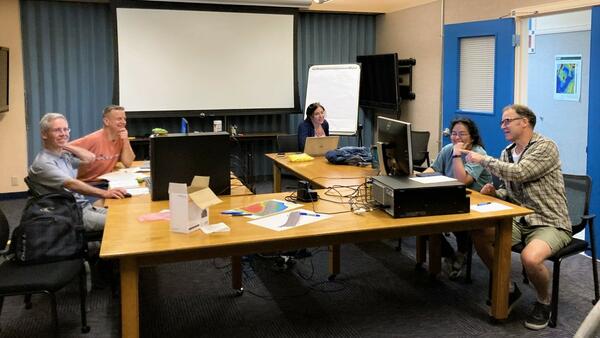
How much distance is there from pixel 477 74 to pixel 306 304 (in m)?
3.27

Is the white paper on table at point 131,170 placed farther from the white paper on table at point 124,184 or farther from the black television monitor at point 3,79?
the black television monitor at point 3,79

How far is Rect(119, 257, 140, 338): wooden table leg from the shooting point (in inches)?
85.8

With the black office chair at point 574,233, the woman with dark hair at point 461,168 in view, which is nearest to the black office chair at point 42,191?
the woman with dark hair at point 461,168

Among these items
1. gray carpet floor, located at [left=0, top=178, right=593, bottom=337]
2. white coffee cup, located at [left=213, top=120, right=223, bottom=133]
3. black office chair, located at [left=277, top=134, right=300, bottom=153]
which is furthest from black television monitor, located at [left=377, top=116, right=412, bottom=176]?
white coffee cup, located at [left=213, top=120, right=223, bottom=133]

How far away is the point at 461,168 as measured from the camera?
3.37m

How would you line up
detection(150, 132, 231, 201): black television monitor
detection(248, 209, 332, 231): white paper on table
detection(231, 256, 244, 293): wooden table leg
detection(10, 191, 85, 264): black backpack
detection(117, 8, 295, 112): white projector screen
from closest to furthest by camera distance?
1. detection(248, 209, 332, 231): white paper on table
2. detection(10, 191, 85, 264): black backpack
3. detection(150, 132, 231, 201): black television monitor
4. detection(231, 256, 244, 293): wooden table leg
5. detection(117, 8, 295, 112): white projector screen

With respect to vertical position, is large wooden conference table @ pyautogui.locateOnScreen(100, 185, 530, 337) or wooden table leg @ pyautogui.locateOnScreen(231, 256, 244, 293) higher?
large wooden conference table @ pyautogui.locateOnScreen(100, 185, 530, 337)

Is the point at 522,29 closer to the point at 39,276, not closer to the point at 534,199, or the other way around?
the point at 534,199

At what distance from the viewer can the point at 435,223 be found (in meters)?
2.60

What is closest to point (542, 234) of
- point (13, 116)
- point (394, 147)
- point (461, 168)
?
point (461, 168)

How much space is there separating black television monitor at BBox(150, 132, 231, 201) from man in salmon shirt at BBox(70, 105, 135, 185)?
1.13 metres

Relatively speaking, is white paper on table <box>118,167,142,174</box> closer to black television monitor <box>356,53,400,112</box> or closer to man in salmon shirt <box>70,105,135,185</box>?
man in salmon shirt <box>70,105,135,185</box>

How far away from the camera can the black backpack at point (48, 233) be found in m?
2.61

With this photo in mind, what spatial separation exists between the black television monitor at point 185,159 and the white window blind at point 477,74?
10.4 feet
